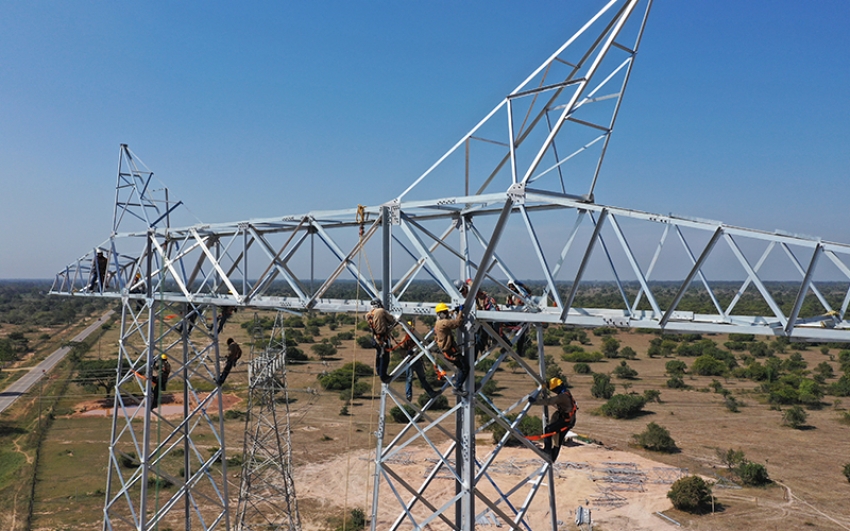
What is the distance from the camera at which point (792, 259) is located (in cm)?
612

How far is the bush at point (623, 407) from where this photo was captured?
37812mm

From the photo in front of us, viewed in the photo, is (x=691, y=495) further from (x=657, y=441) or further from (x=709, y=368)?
(x=709, y=368)

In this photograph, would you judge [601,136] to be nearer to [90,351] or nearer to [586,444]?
[586,444]

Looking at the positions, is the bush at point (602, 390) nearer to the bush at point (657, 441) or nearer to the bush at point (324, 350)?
the bush at point (657, 441)

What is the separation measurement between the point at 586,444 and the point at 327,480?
14628mm

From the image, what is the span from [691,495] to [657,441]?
768 centimetres

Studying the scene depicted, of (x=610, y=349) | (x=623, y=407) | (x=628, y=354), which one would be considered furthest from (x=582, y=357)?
(x=623, y=407)

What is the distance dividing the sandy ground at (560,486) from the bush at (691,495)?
22.4 inches

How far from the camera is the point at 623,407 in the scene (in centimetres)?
3769

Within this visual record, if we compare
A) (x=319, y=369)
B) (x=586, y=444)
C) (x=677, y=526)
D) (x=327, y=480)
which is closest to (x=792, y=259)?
(x=677, y=526)

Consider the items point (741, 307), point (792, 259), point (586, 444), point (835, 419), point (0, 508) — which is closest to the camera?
point (792, 259)

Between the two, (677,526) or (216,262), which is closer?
(216,262)

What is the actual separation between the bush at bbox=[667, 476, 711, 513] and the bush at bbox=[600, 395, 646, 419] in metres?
13.6

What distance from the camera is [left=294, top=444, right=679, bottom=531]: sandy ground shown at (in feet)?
74.4
